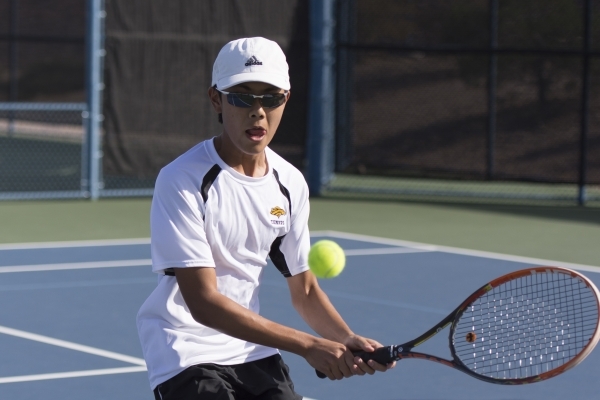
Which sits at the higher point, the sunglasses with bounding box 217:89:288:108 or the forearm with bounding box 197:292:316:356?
the sunglasses with bounding box 217:89:288:108

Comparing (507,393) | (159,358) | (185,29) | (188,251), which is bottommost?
(507,393)

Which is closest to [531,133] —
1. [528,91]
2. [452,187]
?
[528,91]

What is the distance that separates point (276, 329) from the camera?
9.89ft

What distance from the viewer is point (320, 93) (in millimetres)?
11750

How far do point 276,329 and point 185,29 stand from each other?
28.0 ft

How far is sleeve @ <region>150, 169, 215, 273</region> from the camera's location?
2.97 m

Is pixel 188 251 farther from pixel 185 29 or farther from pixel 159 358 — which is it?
pixel 185 29

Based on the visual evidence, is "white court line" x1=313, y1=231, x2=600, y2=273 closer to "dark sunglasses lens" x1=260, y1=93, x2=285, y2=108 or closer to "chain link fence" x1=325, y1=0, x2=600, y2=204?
"chain link fence" x1=325, y1=0, x2=600, y2=204

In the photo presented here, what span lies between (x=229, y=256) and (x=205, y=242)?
0.15 metres

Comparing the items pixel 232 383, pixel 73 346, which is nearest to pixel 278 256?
pixel 232 383

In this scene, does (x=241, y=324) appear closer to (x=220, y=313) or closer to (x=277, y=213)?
(x=220, y=313)

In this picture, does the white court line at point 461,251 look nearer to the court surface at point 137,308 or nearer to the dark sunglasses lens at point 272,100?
the court surface at point 137,308

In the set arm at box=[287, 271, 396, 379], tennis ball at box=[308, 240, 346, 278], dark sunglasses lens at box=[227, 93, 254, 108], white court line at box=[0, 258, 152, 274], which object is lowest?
white court line at box=[0, 258, 152, 274]

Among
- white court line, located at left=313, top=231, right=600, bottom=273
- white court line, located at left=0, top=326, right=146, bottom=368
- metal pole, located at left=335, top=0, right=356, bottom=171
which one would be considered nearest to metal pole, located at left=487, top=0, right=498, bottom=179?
metal pole, located at left=335, top=0, right=356, bottom=171
